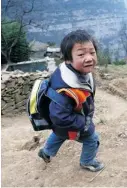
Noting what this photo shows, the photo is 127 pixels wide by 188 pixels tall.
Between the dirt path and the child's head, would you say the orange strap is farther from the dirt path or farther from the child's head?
the dirt path

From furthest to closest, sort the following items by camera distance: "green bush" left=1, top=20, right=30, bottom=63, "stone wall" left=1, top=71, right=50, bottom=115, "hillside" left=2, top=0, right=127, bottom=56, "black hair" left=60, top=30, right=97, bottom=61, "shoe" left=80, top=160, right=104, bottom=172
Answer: "hillside" left=2, top=0, right=127, bottom=56 < "green bush" left=1, top=20, right=30, bottom=63 < "stone wall" left=1, top=71, right=50, bottom=115 < "shoe" left=80, top=160, right=104, bottom=172 < "black hair" left=60, top=30, right=97, bottom=61

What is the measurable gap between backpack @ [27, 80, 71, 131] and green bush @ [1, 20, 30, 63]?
1672cm

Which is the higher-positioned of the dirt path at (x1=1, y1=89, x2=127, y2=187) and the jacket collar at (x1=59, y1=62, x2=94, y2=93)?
the jacket collar at (x1=59, y1=62, x2=94, y2=93)

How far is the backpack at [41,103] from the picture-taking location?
2658 mm

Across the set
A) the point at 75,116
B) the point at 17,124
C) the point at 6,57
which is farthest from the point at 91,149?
the point at 6,57

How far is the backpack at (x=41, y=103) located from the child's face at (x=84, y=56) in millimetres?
254

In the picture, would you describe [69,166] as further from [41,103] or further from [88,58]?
[88,58]

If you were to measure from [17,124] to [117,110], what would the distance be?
2.32 metres

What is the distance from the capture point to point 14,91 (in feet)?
28.8

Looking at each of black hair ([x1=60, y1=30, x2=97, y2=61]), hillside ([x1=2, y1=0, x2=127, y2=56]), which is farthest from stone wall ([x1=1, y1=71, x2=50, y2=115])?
hillside ([x1=2, y1=0, x2=127, y2=56])

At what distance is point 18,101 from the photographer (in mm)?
8984

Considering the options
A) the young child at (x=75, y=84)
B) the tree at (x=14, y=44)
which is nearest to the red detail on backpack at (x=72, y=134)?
the young child at (x=75, y=84)

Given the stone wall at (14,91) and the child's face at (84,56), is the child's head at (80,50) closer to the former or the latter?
the child's face at (84,56)

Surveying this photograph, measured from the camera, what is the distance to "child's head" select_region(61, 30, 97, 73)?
8.45 feet
